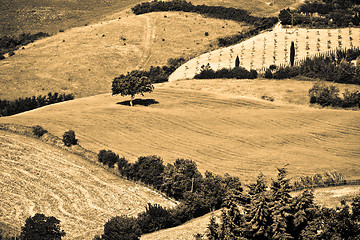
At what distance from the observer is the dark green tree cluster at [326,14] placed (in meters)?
145

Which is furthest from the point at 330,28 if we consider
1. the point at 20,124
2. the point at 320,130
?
the point at 20,124

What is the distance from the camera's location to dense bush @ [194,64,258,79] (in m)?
111

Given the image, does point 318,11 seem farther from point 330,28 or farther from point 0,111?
point 0,111

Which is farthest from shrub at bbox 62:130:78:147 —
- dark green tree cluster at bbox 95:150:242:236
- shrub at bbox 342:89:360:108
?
shrub at bbox 342:89:360:108

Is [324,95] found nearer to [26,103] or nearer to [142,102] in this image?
[142,102]

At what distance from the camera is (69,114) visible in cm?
8819

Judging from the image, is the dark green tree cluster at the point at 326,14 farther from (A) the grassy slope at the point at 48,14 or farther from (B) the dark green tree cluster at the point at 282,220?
(B) the dark green tree cluster at the point at 282,220

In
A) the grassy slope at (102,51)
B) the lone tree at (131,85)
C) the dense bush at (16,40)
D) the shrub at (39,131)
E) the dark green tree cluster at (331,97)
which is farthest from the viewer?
the dense bush at (16,40)

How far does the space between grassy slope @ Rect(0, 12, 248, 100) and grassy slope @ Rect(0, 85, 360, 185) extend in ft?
91.9

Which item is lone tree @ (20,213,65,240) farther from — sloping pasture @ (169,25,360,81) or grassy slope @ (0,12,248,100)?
sloping pasture @ (169,25,360,81)

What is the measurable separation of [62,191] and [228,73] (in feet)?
195

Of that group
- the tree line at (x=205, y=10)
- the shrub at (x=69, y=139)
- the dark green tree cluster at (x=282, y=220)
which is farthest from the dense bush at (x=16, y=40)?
the dark green tree cluster at (x=282, y=220)

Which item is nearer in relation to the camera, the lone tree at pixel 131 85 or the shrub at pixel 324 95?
the shrub at pixel 324 95

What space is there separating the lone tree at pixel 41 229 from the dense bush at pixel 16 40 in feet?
348
